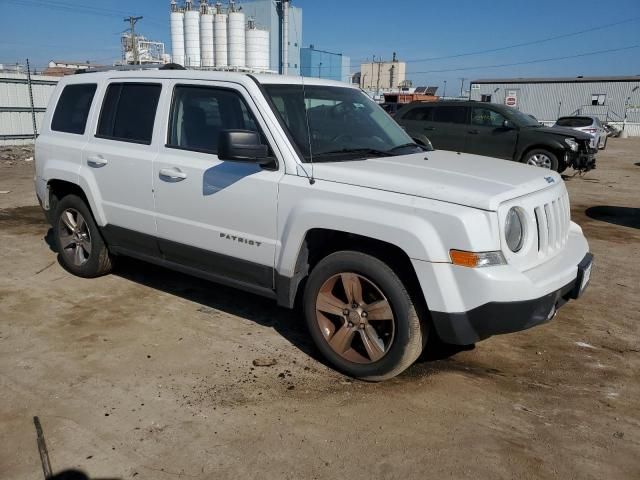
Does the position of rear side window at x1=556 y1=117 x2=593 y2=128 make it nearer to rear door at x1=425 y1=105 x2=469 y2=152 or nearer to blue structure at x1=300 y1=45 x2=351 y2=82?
rear door at x1=425 y1=105 x2=469 y2=152

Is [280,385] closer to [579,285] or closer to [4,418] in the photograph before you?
[4,418]

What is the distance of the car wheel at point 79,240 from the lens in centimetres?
509

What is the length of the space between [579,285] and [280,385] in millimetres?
2057

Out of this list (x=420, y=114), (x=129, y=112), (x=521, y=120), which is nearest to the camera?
(x=129, y=112)

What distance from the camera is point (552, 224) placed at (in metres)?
3.47

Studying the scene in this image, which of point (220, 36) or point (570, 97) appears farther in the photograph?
point (570, 97)

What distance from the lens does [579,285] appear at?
3512 mm

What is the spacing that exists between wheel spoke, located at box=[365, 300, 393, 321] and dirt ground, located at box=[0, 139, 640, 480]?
19.0 inches

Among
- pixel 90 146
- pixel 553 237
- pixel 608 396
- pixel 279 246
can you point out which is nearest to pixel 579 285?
pixel 553 237

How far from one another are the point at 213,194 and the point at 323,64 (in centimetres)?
7196

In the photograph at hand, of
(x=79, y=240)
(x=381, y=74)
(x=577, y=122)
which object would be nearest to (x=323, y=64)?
(x=381, y=74)

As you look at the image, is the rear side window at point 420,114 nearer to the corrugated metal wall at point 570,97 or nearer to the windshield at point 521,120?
the windshield at point 521,120

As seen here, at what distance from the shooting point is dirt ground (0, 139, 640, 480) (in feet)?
9.02

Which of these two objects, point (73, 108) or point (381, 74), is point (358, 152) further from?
point (381, 74)
